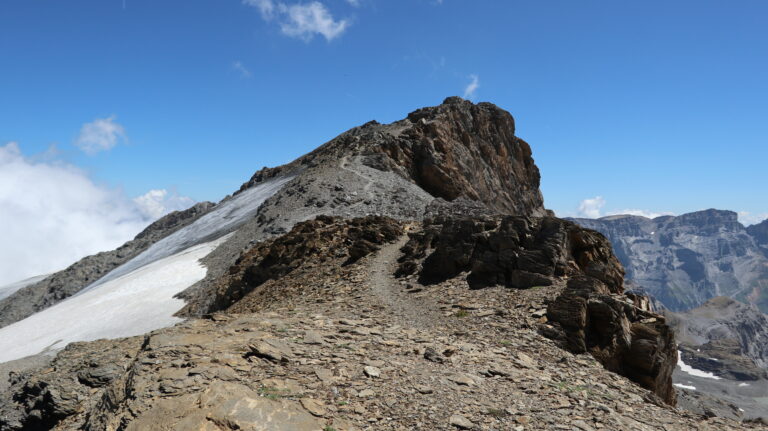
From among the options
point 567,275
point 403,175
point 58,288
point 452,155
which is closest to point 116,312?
point 567,275

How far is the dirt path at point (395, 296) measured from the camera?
17587 millimetres

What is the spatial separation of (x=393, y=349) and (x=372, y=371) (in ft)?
7.59

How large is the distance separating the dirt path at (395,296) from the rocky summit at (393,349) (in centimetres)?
10

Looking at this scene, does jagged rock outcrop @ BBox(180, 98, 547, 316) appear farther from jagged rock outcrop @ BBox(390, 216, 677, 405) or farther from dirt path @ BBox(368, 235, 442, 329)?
jagged rock outcrop @ BBox(390, 216, 677, 405)

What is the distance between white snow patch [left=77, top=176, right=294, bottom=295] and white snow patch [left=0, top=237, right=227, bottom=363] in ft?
43.6


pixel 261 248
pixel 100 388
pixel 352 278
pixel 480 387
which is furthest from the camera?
pixel 261 248

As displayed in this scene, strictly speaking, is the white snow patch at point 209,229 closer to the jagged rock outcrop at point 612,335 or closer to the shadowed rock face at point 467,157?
the shadowed rock face at point 467,157

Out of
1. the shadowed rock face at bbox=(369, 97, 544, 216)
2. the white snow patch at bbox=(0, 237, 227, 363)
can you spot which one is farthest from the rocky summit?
the shadowed rock face at bbox=(369, 97, 544, 216)

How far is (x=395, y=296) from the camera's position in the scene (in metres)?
20.8

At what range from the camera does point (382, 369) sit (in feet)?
37.3

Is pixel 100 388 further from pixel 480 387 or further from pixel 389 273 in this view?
pixel 389 273

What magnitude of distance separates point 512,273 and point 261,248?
2108 centimetres

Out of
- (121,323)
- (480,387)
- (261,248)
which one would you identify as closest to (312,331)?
(480,387)

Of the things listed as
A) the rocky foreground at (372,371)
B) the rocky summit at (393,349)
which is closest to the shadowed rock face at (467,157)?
the rocky summit at (393,349)
